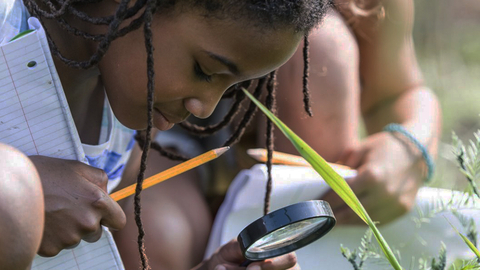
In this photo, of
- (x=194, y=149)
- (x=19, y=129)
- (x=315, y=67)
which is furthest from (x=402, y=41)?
(x=19, y=129)

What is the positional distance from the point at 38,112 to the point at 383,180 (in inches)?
31.0

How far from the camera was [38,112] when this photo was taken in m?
0.79

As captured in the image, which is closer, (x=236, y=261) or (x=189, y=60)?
(x=189, y=60)

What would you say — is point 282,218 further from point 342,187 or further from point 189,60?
point 189,60

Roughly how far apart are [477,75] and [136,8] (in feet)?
5.57

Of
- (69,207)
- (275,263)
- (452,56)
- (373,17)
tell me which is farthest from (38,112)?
(452,56)

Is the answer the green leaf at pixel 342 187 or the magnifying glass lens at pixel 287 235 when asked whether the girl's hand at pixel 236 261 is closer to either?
the magnifying glass lens at pixel 287 235

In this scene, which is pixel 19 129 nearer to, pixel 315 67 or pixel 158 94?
pixel 158 94

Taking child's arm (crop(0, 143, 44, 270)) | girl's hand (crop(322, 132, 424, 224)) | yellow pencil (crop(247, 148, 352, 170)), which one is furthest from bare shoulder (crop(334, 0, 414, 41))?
child's arm (crop(0, 143, 44, 270))

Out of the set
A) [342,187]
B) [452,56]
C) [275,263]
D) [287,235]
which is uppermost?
[342,187]

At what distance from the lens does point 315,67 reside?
137cm

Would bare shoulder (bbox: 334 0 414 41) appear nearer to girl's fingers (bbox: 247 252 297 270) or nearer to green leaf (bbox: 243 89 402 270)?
girl's fingers (bbox: 247 252 297 270)

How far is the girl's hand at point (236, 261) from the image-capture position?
3.07 feet

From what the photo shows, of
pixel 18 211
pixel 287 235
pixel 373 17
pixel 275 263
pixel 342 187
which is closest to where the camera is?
pixel 18 211
